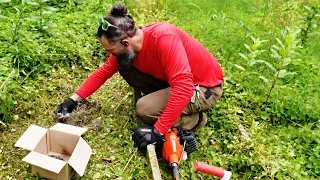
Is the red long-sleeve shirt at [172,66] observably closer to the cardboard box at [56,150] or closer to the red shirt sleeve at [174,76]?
the red shirt sleeve at [174,76]

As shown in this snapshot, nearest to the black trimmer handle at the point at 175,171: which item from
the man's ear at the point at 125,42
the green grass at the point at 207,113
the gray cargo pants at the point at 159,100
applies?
the green grass at the point at 207,113

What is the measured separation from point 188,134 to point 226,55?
5.55 feet

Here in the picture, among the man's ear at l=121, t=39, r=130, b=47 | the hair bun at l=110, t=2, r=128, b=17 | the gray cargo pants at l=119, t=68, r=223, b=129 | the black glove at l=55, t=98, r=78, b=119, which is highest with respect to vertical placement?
the hair bun at l=110, t=2, r=128, b=17

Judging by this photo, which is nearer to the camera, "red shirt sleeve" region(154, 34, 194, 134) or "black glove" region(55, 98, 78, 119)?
"red shirt sleeve" region(154, 34, 194, 134)

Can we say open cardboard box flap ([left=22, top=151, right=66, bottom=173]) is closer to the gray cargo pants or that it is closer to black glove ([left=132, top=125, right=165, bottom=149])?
black glove ([left=132, top=125, right=165, bottom=149])

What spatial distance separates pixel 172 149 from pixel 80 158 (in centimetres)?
71

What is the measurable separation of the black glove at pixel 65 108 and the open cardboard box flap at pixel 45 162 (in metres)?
0.70

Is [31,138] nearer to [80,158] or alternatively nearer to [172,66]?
[80,158]

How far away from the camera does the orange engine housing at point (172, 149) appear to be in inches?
105

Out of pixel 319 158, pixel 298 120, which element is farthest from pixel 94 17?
pixel 319 158

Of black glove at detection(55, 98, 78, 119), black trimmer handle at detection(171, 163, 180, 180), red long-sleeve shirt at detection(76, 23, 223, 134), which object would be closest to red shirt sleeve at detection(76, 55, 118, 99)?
red long-sleeve shirt at detection(76, 23, 223, 134)

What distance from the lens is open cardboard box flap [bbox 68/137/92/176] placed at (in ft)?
7.70

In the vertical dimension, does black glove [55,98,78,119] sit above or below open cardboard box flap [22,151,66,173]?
below

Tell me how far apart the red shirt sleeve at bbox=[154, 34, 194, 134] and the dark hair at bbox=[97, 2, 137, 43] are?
28cm
